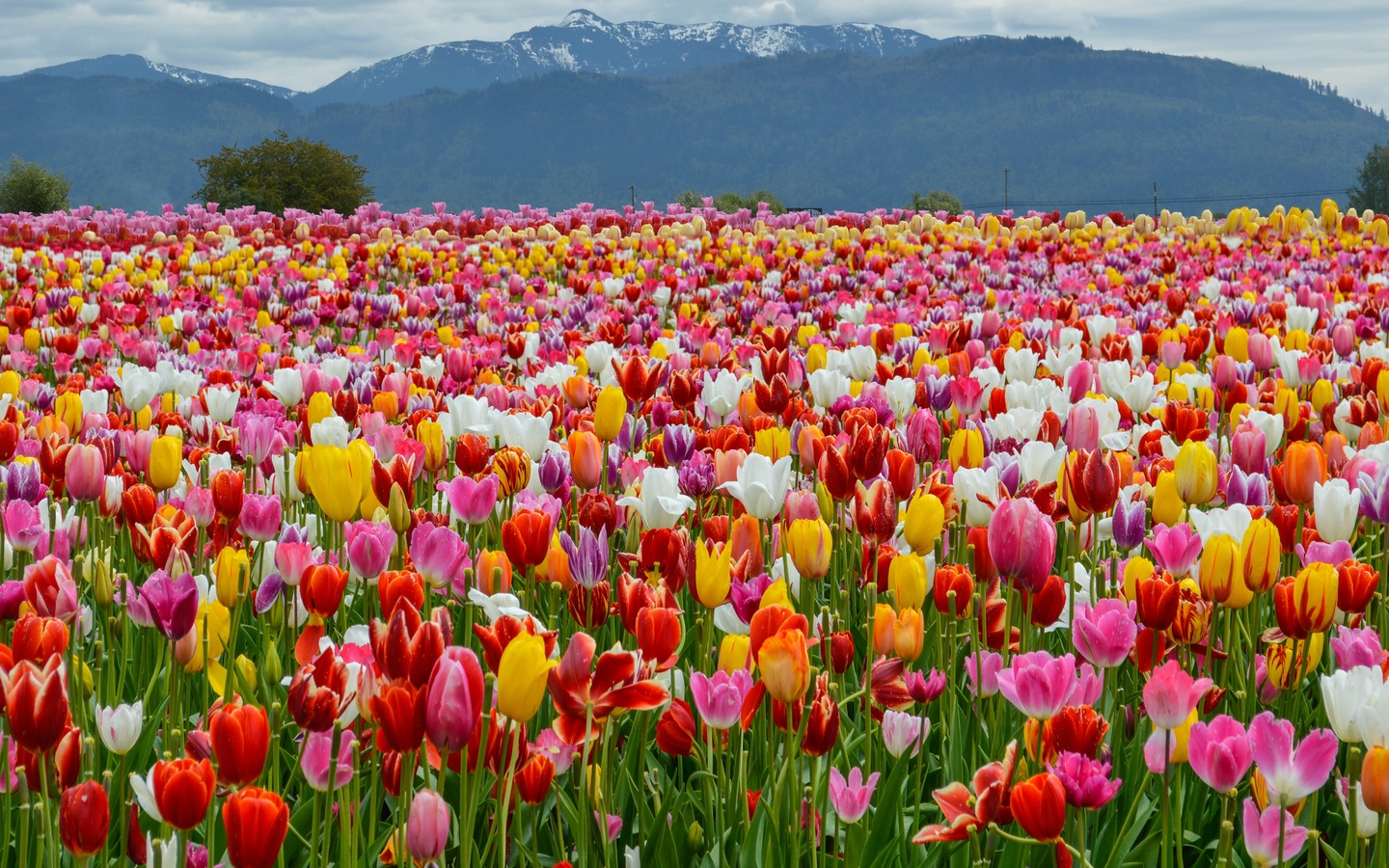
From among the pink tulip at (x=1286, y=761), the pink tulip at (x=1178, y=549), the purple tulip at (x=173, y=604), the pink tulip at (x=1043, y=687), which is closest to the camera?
the pink tulip at (x=1286, y=761)

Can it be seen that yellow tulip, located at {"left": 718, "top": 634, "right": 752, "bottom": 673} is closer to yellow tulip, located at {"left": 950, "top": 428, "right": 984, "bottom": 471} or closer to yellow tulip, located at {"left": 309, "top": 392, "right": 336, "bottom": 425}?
yellow tulip, located at {"left": 950, "top": 428, "right": 984, "bottom": 471}

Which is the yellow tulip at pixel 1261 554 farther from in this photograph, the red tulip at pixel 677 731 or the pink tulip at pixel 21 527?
the pink tulip at pixel 21 527

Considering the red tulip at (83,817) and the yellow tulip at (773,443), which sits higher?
the yellow tulip at (773,443)

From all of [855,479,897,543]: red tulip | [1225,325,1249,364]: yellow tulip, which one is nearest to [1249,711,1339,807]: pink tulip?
[855,479,897,543]: red tulip

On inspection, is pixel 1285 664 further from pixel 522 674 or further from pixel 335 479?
pixel 335 479

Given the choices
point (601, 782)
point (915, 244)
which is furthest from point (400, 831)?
point (915, 244)

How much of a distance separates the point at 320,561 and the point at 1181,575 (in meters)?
2.04

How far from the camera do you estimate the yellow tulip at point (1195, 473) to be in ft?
10.3

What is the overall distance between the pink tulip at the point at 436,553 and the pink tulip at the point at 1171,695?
1339mm

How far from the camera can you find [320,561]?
3.09 m

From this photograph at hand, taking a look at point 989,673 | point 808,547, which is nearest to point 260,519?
point 808,547

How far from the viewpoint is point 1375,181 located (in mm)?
94438

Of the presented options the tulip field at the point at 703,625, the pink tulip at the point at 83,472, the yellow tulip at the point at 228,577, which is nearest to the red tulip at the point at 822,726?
the tulip field at the point at 703,625

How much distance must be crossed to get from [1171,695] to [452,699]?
1139mm
